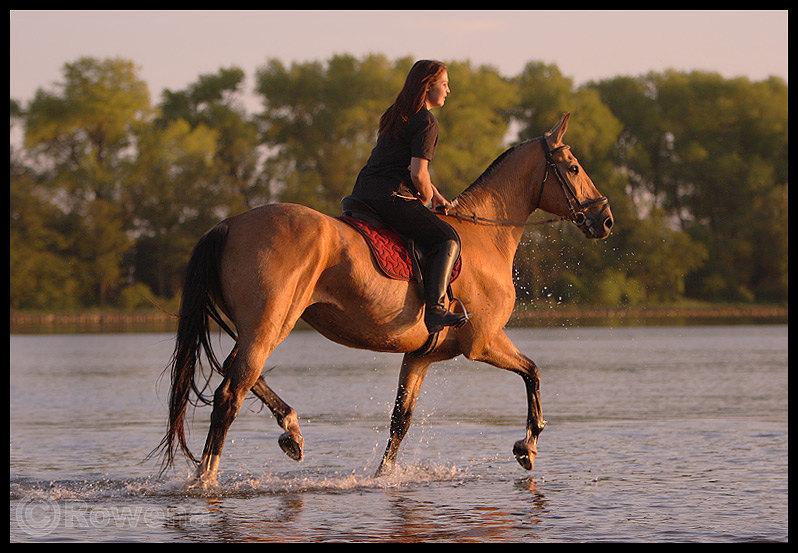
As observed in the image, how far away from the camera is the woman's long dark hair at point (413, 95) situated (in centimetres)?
981

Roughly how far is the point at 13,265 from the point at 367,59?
2375 cm

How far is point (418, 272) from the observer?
32.0 ft

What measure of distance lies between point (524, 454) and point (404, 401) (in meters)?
1.10

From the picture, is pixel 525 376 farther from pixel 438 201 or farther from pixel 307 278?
pixel 307 278

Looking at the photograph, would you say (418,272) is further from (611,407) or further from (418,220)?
(611,407)

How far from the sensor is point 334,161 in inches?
2771

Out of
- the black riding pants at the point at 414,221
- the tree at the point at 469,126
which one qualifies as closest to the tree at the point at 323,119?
the tree at the point at 469,126

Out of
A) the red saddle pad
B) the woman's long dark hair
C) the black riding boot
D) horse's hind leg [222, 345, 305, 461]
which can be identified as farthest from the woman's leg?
horse's hind leg [222, 345, 305, 461]

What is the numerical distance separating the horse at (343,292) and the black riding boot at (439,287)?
132 mm

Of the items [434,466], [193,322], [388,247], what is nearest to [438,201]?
[388,247]

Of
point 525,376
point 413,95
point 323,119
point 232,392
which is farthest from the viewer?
point 323,119

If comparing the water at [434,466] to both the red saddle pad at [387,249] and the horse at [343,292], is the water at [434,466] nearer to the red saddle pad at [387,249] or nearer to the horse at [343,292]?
the horse at [343,292]

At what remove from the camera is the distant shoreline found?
56156 millimetres

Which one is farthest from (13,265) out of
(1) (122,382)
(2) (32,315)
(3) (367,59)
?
(1) (122,382)
